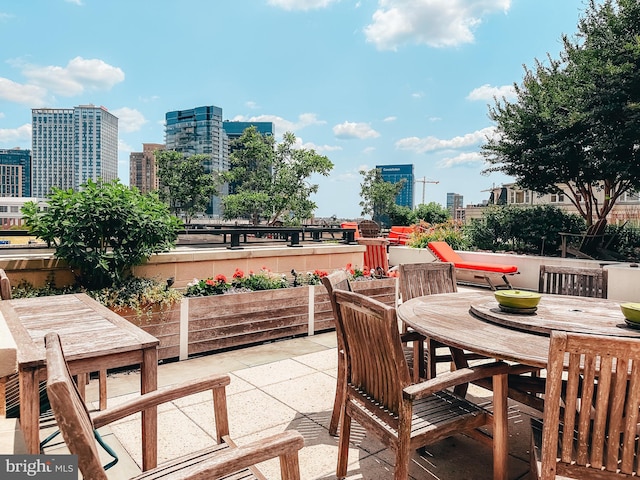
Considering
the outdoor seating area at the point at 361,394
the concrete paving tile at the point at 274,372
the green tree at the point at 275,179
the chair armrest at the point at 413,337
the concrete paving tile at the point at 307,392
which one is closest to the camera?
the outdoor seating area at the point at 361,394

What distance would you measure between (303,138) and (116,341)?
641 inches

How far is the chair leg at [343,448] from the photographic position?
2.05 meters

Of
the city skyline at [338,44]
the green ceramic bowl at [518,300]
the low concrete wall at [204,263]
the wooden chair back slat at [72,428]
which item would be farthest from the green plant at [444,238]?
the wooden chair back slat at [72,428]

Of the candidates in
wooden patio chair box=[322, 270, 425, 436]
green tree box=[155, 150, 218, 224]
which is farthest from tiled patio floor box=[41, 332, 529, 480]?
green tree box=[155, 150, 218, 224]

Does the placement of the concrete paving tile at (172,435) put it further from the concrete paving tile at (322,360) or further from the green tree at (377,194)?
the green tree at (377,194)

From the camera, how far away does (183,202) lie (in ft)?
72.8

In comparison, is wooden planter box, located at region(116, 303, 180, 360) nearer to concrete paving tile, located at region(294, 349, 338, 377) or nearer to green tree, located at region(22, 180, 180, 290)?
green tree, located at region(22, 180, 180, 290)

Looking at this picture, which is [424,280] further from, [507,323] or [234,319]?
[234,319]

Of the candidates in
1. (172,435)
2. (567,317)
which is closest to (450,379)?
(567,317)

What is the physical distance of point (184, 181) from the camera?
22125 millimetres

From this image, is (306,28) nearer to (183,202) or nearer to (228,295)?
(228,295)

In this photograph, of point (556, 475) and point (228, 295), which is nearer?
point (556, 475)

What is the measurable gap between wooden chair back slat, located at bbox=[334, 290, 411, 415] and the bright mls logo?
110cm

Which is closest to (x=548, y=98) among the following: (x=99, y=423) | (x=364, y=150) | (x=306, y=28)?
(x=306, y=28)
